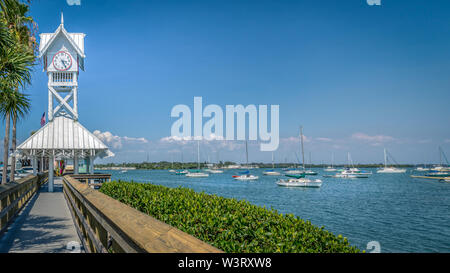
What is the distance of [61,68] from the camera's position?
20.6 m

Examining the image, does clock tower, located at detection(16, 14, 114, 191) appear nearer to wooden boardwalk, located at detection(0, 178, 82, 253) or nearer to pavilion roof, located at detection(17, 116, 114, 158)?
pavilion roof, located at detection(17, 116, 114, 158)

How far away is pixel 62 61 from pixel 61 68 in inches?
19.3

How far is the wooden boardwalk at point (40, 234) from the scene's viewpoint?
6.18 meters

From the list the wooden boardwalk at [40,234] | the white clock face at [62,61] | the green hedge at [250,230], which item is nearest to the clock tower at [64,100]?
the white clock face at [62,61]

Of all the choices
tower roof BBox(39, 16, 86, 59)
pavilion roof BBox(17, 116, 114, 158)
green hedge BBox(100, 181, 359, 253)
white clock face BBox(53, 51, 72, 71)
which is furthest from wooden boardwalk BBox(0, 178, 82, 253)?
tower roof BBox(39, 16, 86, 59)

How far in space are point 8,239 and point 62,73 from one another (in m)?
16.7

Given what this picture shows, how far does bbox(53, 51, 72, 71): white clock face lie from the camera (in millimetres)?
20562

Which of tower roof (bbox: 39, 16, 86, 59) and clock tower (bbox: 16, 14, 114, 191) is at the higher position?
tower roof (bbox: 39, 16, 86, 59)

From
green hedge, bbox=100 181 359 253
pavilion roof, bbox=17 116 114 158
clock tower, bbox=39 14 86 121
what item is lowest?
green hedge, bbox=100 181 359 253

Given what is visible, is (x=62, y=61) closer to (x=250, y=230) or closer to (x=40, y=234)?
(x=40, y=234)

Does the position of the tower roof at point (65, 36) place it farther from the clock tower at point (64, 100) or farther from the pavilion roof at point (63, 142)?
the pavilion roof at point (63, 142)

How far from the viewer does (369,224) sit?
2700cm

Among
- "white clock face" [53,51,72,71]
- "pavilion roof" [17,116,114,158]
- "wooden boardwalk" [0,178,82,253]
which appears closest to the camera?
"wooden boardwalk" [0,178,82,253]

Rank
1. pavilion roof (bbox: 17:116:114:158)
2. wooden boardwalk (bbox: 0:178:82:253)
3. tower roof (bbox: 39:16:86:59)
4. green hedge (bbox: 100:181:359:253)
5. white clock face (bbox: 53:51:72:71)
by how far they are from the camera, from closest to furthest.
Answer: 1. green hedge (bbox: 100:181:359:253)
2. wooden boardwalk (bbox: 0:178:82:253)
3. pavilion roof (bbox: 17:116:114:158)
4. tower roof (bbox: 39:16:86:59)
5. white clock face (bbox: 53:51:72:71)
